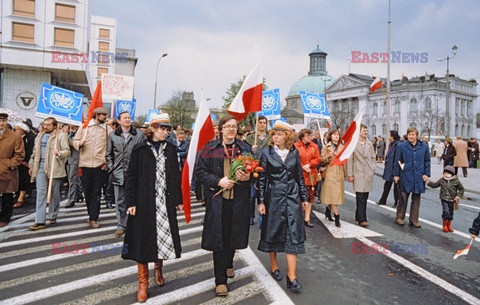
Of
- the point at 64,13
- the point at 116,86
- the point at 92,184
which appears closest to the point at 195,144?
the point at 92,184

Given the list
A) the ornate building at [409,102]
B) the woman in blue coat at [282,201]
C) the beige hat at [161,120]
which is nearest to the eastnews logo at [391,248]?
the woman in blue coat at [282,201]

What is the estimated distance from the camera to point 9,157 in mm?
7117

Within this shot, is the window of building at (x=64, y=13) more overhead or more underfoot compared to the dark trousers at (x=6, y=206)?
more overhead

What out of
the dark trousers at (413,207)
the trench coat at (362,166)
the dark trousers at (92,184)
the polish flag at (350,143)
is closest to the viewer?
the polish flag at (350,143)

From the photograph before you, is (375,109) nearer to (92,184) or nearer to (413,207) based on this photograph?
(413,207)

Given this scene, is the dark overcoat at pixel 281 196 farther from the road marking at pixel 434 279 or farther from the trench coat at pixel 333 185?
the trench coat at pixel 333 185

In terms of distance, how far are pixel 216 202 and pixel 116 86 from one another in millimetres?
11223

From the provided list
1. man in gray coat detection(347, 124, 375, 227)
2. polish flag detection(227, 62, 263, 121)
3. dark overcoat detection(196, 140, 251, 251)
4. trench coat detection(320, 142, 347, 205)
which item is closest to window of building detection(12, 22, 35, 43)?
trench coat detection(320, 142, 347, 205)

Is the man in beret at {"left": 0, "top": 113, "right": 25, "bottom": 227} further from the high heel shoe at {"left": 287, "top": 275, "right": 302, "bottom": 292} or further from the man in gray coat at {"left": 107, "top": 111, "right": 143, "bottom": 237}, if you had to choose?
the high heel shoe at {"left": 287, "top": 275, "right": 302, "bottom": 292}

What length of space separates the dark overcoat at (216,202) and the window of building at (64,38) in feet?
94.6

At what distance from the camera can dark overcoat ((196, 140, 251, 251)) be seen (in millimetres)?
4395

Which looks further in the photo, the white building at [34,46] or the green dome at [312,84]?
the green dome at [312,84]

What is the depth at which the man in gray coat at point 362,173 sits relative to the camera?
7.98 m

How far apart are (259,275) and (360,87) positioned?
110393 mm
